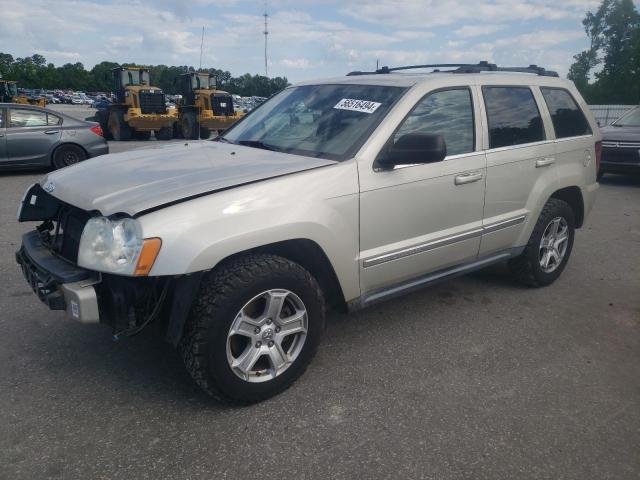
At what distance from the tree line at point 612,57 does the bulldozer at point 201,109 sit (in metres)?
29.0

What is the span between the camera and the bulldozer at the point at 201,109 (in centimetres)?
1995

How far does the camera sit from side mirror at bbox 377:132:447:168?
3.07 m

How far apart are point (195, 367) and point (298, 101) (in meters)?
2.16

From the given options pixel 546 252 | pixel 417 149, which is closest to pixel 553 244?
pixel 546 252

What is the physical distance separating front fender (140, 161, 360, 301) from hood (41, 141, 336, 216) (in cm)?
8

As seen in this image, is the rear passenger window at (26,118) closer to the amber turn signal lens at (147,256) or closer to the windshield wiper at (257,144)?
the windshield wiper at (257,144)

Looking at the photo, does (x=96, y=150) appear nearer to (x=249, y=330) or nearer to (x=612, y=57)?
(x=249, y=330)

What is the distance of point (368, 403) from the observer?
2943mm

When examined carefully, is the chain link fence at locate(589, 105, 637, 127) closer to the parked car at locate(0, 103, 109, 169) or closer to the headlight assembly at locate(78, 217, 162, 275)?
the parked car at locate(0, 103, 109, 169)

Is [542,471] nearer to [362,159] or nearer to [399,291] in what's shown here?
[399,291]

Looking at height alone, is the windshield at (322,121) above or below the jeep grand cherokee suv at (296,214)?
above

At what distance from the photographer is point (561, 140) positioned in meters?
4.52

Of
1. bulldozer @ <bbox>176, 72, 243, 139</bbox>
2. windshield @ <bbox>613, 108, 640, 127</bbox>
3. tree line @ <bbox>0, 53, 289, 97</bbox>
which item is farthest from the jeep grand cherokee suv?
tree line @ <bbox>0, 53, 289, 97</bbox>

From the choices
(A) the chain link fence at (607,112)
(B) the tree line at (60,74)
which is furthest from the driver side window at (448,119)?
(B) the tree line at (60,74)
